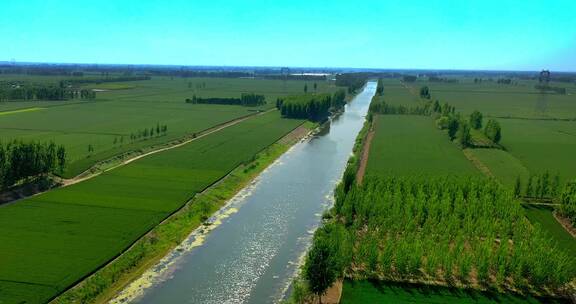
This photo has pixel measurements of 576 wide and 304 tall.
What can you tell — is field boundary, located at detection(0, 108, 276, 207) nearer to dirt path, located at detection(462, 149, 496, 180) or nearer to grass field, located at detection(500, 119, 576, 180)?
dirt path, located at detection(462, 149, 496, 180)

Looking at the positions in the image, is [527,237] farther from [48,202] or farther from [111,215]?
[48,202]

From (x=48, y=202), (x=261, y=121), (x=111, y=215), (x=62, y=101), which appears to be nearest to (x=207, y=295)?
(x=111, y=215)

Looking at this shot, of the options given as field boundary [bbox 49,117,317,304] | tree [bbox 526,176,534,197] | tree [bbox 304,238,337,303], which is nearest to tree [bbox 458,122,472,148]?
tree [bbox 526,176,534,197]

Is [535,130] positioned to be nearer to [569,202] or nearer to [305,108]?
[305,108]

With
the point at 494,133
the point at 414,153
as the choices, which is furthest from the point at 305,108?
the point at 494,133

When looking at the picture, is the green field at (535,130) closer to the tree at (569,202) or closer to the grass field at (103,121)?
the tree at (569,202)

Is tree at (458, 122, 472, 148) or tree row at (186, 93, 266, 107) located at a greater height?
tree row at (186, 93, 266, 107)
